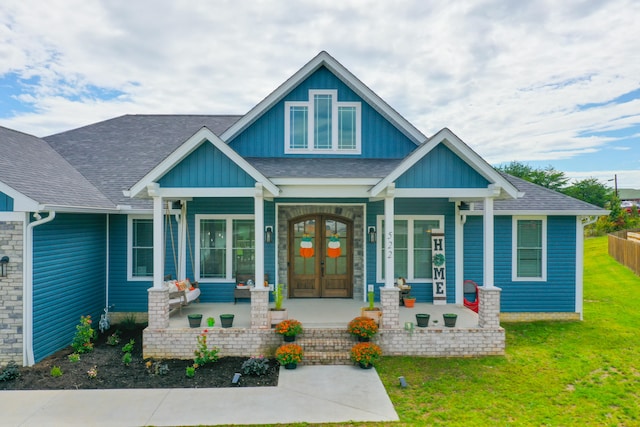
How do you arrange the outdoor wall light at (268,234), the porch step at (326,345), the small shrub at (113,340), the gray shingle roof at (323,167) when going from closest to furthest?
the porch step at (326,345) < the small shrub at (113,340) < the gray shingle roof at (323,167) < the outdoor wall light at (268,234)

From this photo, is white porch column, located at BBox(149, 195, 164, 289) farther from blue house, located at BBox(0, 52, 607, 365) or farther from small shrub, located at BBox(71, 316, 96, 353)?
small shrub, located at BBox(71, 316, 96, 353)

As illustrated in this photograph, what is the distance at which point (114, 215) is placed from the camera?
9711 mm

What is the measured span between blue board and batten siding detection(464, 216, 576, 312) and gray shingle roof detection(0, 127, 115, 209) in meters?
9.56

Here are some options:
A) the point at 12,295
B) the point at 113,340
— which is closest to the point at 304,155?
the point at 113,340

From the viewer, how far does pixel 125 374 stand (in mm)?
6672

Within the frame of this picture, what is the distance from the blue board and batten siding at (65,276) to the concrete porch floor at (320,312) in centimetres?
215

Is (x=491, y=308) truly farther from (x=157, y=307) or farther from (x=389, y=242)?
(x=157, y=307)

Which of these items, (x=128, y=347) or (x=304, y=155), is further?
(x=304, y=155)

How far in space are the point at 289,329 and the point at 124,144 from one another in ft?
27.8

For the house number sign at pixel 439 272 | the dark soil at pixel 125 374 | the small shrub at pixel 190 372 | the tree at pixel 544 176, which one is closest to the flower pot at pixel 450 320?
the house number sign at pixel 439 272

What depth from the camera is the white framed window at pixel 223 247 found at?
989 cm

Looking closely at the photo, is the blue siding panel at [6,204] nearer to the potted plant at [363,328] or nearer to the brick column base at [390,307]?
the potted plant at [363,328]

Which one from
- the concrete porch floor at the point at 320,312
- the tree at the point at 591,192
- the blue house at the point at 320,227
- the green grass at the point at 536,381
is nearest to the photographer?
the green grass at the point at 536,381

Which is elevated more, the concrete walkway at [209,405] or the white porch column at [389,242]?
the white porch column at [389,242]
